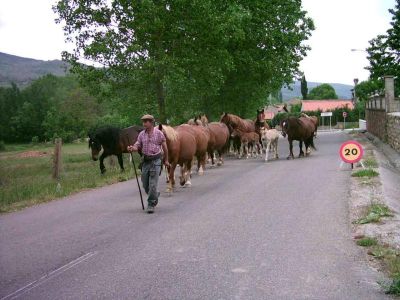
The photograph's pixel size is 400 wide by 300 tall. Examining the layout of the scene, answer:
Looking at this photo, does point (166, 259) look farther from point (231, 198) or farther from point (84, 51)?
point (84, 51)

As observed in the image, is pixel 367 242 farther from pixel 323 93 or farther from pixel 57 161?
pixel 323 93

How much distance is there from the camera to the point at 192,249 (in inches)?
321

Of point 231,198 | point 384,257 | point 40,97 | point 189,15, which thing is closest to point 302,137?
point 189,15

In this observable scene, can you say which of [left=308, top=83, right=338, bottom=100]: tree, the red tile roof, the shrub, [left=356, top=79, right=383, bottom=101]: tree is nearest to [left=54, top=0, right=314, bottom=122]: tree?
[left=356, top=79, right=383, bottom=101]: tree

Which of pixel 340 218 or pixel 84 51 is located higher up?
pixel 84 51

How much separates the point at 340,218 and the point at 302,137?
565 inches

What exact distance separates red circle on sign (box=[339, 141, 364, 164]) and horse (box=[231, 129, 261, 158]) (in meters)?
8.26

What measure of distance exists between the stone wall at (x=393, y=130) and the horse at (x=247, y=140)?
6.45 meters

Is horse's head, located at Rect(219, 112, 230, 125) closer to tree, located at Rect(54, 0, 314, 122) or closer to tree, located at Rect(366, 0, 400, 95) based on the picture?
tree, located at Rect(54, 0, 314, 122)

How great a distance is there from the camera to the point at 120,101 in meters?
34.6

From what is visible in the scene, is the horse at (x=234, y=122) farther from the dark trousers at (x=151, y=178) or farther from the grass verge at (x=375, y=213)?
the grass verge at (x=375, y=213)

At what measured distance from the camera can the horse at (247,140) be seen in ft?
84.2

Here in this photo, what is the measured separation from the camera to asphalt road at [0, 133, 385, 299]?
6371 millimetres

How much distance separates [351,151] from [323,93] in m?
159
